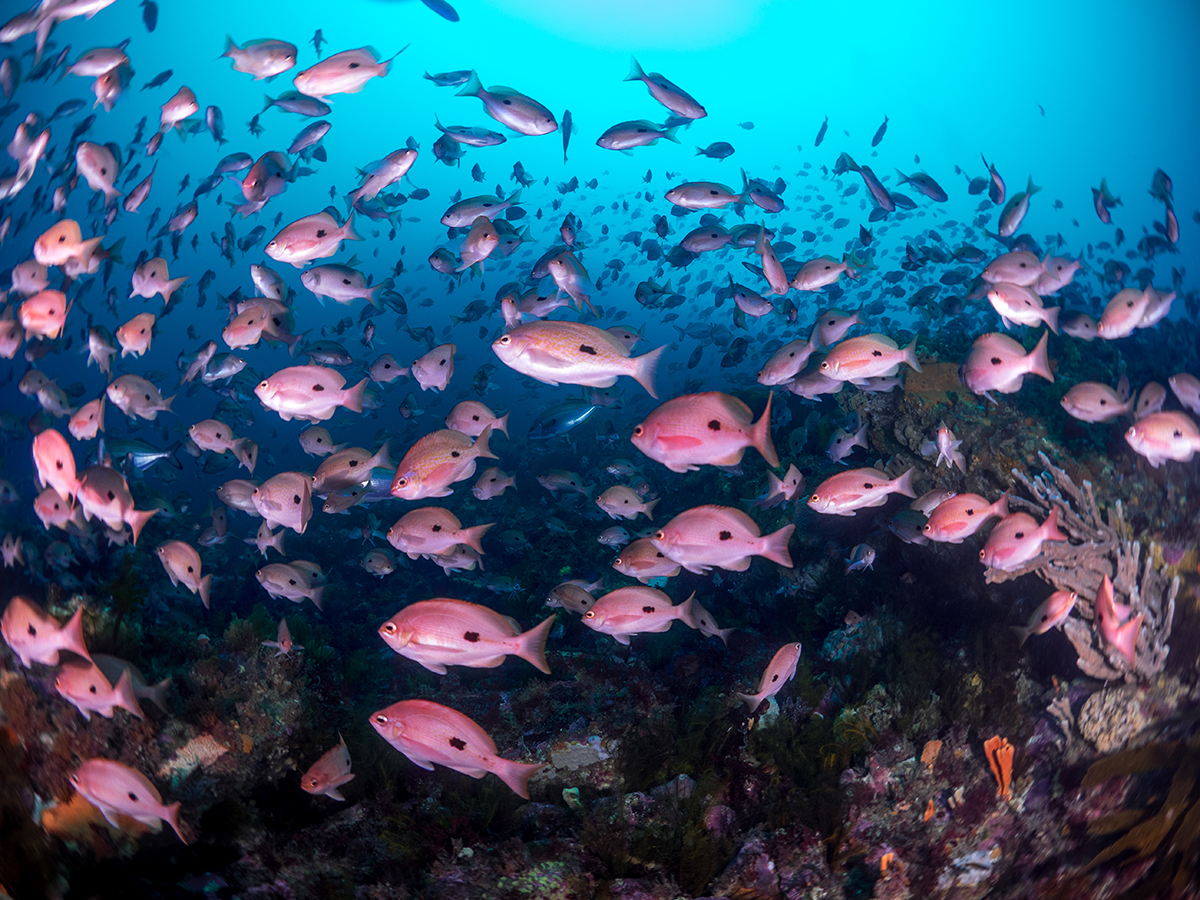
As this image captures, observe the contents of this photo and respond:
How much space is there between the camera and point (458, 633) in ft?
10.3

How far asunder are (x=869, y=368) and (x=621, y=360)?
2654 millimetres

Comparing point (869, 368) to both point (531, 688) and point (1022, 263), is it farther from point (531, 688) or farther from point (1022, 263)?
point (531, 688)

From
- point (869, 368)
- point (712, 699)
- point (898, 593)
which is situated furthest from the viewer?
point (898, 593)

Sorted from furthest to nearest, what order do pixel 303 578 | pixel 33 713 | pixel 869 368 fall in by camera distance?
pixel 303 578 → pixel 869 368 → pixel 33 713

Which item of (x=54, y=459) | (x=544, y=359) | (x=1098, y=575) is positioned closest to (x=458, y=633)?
(x=544, y=359)

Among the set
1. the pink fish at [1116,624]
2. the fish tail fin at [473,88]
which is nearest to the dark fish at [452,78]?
the fish tail fin at [473,88]

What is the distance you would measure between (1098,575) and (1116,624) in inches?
45.2

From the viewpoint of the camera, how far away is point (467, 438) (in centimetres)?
437

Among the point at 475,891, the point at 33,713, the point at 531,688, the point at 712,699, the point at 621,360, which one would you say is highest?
the point at 621,360

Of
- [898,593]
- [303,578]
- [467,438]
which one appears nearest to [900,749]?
[898,593]

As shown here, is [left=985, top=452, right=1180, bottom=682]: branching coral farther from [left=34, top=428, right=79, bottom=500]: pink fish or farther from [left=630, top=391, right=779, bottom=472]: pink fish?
[left=34, top=428, right=79, bottom=500]: pink fish

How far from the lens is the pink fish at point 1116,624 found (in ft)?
12.9

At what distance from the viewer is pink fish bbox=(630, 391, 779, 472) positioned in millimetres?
3057

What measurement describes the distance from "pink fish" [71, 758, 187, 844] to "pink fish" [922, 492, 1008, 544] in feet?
17.3
